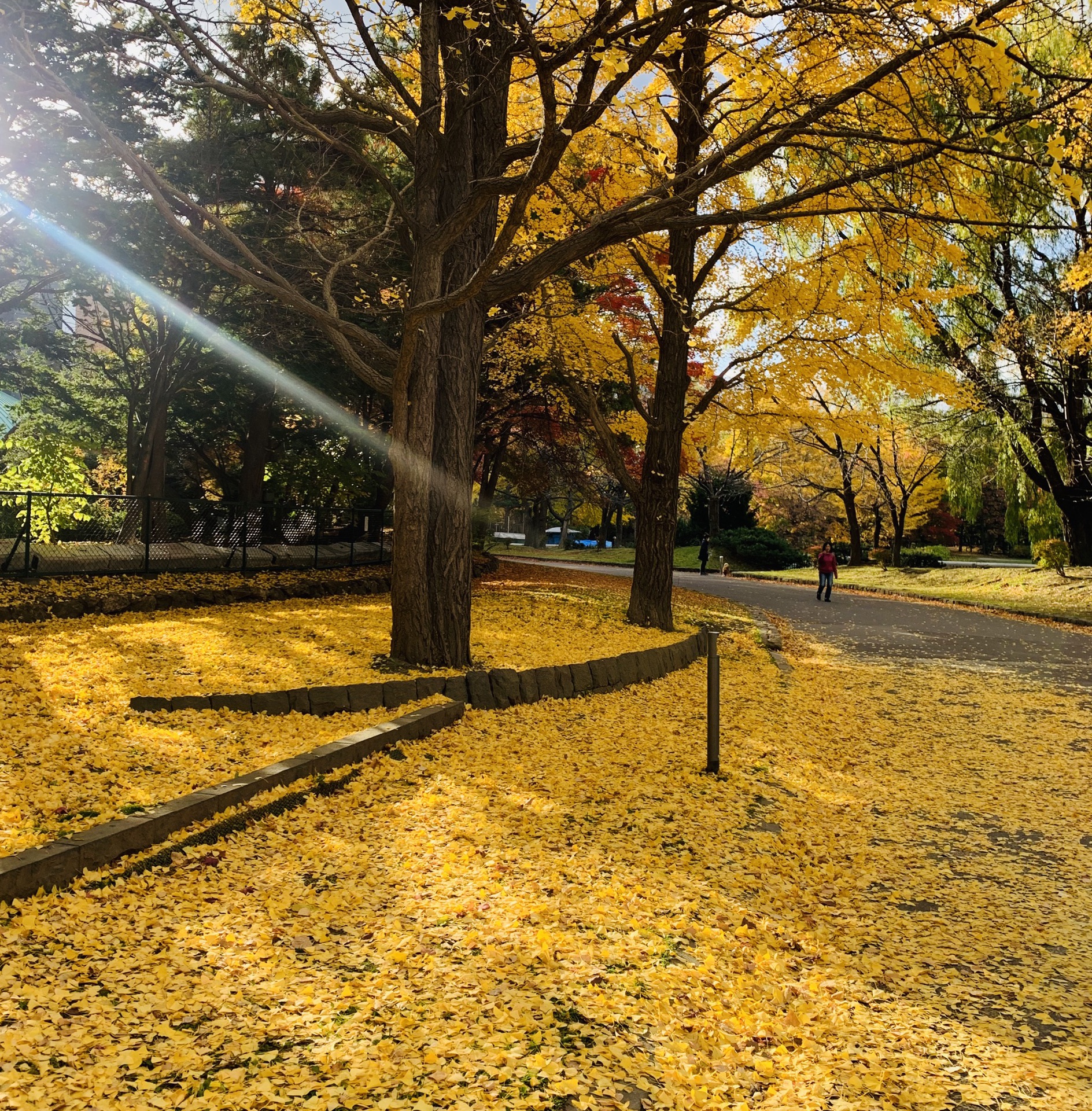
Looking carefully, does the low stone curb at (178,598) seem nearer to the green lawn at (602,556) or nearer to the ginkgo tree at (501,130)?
the ginkgo tree at (501,130)

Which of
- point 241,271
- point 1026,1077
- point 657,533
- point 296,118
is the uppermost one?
point 296,118

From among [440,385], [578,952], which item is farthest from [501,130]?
[578,952]

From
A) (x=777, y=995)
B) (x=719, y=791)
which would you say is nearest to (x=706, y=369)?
(x=719, y=791)

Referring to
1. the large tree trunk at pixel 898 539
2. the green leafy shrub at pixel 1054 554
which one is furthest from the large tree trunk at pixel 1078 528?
the large tree trunk at pixel 898 539

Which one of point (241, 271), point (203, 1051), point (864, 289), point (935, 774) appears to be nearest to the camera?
point (203, 1051)

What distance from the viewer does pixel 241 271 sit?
744 cm

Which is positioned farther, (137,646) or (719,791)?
(137,646)

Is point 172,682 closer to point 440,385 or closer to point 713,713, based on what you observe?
point 440,385

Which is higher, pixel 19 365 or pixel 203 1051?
pixel 19 365

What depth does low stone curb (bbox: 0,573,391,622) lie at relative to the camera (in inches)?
362

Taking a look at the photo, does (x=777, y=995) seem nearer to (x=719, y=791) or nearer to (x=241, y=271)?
(x=719, y=791)

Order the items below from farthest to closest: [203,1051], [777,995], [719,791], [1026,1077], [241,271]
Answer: [241,271] → [719,791] → [777,995] → [1026,1077] → [203,1051]

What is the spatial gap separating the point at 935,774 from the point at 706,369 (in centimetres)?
1386

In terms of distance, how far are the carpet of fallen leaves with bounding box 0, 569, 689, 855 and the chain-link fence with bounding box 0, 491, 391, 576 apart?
164 cm
